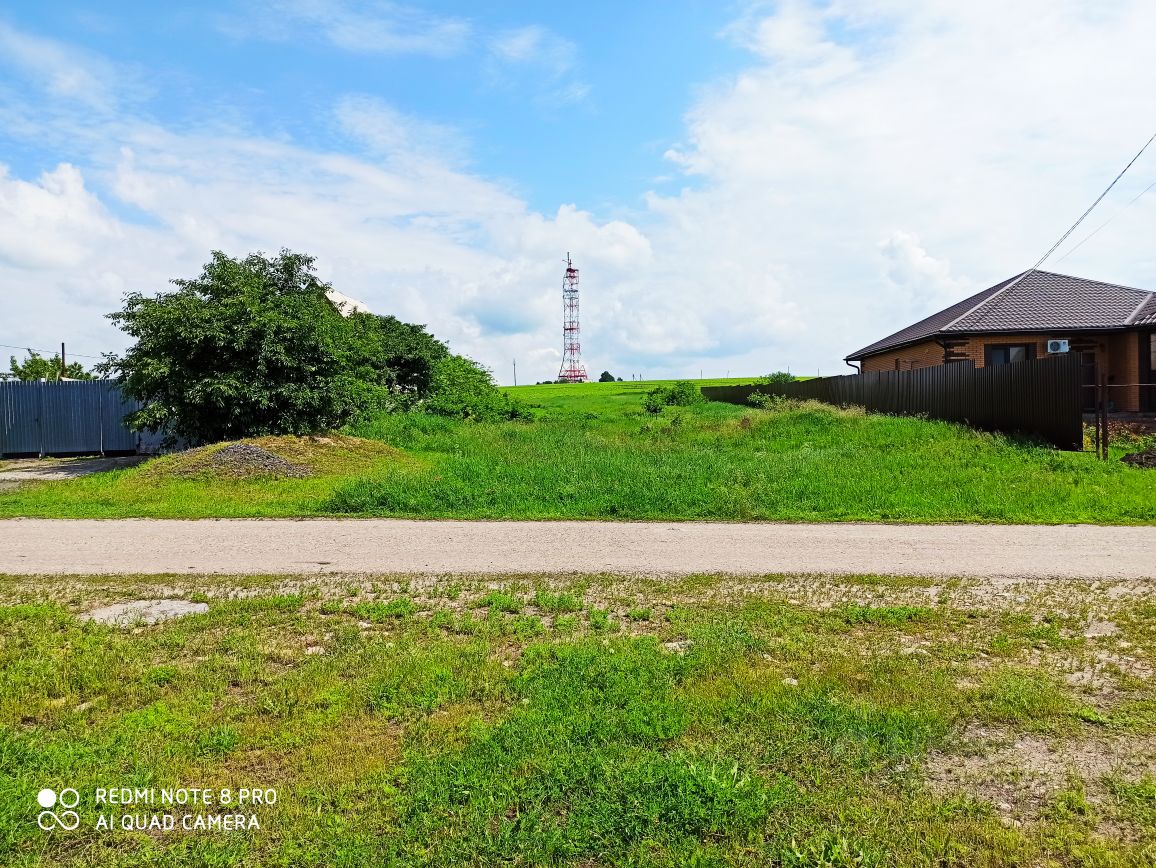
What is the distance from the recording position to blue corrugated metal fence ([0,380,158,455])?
20672 millimetres

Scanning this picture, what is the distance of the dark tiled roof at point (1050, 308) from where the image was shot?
885 inches

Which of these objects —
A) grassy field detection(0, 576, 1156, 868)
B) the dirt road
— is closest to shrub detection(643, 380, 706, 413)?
the dirt road

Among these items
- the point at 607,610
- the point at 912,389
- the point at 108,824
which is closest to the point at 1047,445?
the point at 912,389

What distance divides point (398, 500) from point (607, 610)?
602 centimetres

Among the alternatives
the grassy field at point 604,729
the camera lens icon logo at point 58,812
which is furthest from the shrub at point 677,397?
the camera lens icon logo at point 58,812

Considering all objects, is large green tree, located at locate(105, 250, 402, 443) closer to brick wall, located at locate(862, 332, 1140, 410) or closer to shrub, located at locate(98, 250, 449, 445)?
shrub, located at locate(98, 250, 449, 445)

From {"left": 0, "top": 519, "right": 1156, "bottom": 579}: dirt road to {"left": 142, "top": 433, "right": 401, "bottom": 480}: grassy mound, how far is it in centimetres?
359

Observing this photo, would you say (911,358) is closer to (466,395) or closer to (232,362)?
(466,395)

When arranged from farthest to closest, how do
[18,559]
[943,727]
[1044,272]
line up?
[1044,272] < [18,559] < [943,727]

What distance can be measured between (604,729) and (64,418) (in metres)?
22.7

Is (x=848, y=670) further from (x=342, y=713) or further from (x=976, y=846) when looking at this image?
(x=342, y=713)

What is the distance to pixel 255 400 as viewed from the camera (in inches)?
624

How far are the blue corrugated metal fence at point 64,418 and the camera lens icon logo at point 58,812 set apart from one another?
67.1 ft

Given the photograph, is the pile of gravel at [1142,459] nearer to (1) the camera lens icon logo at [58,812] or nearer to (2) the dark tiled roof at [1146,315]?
(2) the dark tiled roof at [1146,315]
